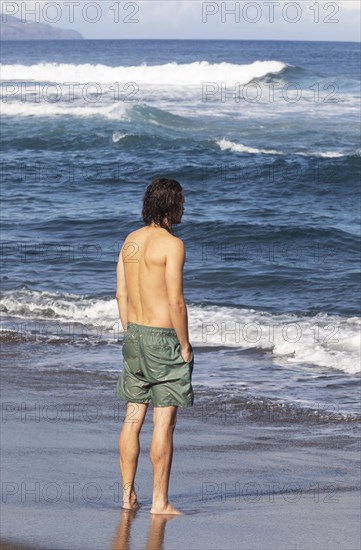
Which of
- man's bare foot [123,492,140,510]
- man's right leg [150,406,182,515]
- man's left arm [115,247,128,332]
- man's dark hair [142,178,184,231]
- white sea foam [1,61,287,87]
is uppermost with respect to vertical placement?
white sea foam [1,61,287,87]

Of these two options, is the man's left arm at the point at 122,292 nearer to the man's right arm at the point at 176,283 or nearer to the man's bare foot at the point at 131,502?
the man's right arm at the point at 176,283

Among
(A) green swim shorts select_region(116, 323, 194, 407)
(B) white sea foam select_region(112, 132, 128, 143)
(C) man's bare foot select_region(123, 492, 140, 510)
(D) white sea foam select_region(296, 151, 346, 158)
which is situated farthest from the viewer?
(B) white sea foam select_region(112, 132, 128, 143)

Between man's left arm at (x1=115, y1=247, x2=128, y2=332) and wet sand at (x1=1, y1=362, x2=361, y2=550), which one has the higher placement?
man's left arm at (x1=115, y1=247, x2=128, y2=332)

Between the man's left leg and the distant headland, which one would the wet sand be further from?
the distant headland

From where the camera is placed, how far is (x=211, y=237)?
1484cm

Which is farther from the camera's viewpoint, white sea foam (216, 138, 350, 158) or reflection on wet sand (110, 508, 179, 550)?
white sea foam (216, 138, 350, 158)

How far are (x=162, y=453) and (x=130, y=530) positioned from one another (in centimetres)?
48

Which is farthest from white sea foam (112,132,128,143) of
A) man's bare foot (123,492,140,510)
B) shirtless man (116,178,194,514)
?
man's bare foot (123,492,140,510)

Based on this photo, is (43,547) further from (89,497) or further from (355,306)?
(355,306)

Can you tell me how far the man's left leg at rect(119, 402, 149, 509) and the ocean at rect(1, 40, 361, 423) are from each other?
274cm

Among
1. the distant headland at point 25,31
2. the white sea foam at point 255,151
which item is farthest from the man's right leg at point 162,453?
the distant headland at point 25,31

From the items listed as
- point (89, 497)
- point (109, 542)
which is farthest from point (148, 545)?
point (89, 497)

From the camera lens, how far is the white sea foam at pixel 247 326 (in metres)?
9.07

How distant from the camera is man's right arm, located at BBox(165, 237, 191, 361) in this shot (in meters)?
4.38
